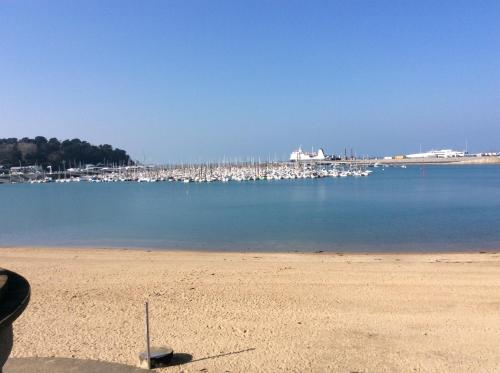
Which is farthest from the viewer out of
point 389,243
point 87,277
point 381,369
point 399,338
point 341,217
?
point 341,217

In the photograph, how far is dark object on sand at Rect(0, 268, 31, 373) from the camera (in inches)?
81.9

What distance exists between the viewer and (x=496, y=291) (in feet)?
33.0

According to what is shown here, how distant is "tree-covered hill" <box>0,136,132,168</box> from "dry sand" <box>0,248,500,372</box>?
17349 cm

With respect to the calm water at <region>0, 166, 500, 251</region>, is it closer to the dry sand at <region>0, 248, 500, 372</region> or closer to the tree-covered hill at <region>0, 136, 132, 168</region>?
the dry sand at <region>0, 248, 500, 372</region>

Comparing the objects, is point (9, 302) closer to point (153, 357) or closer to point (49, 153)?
point (153, 357)

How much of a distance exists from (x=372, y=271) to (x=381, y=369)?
24.0ft

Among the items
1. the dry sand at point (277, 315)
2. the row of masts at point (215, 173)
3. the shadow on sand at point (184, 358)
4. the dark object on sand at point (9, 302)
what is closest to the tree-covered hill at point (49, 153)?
the row of masts at point (215, 173)

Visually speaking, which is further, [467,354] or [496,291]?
[496,291]

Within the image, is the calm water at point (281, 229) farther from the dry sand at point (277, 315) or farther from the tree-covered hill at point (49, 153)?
the tree-covered hill at point (49, 153)

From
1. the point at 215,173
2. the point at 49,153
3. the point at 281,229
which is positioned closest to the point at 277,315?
the point at 281,229

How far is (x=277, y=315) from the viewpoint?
8281 millimetres

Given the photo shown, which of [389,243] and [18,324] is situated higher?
[18,324]

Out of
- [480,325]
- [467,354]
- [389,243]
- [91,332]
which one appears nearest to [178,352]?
[91,332]

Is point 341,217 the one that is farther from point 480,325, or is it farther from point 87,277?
point 480,325
